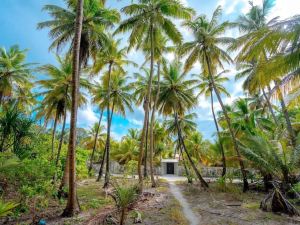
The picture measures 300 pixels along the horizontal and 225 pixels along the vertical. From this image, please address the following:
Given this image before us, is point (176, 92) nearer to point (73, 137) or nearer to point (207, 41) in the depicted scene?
point (207, 41)

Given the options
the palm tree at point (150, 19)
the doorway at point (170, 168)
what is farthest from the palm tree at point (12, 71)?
the doorway at point (170, 168)

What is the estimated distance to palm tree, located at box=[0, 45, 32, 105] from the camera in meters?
19.7

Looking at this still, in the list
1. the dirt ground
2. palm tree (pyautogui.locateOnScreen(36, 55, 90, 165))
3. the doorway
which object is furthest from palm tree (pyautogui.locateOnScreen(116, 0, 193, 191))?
the doorway

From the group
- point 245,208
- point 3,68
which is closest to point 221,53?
point 245,208

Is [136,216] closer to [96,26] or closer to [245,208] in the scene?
[245,208]

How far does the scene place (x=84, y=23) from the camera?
13.4 m

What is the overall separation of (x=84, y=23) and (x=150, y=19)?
12.6 feet

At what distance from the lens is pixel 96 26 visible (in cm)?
1360

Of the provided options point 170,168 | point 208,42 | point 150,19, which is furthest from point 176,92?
point 170,168

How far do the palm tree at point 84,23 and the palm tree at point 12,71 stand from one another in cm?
818

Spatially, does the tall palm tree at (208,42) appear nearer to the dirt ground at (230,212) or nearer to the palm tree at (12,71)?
the dirt ground at (230,212)

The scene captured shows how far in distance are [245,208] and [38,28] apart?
14233 mm

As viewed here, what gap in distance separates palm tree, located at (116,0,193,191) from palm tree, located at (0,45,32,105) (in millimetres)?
10698

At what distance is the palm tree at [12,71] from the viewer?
19734 millimetres
